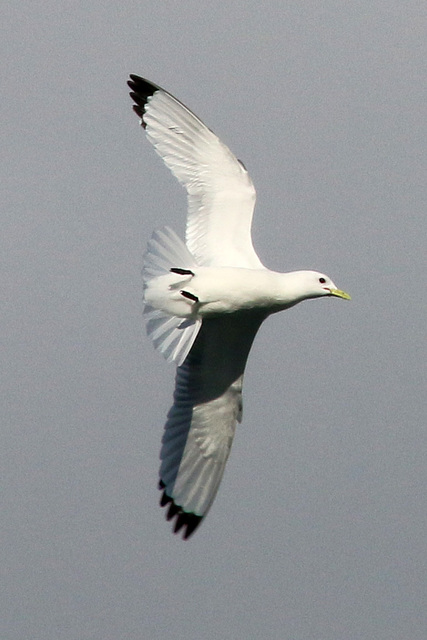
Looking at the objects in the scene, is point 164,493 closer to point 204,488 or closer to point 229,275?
point 204,488

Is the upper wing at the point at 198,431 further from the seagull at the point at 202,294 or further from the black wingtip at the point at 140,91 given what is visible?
the black wingtip at the point at 140,91

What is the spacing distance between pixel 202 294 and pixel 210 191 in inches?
→ 50.6

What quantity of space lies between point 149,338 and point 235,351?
128 centimetres

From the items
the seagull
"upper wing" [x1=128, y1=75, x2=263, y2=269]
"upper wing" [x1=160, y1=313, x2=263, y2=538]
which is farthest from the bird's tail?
"upper wing" [x1=160, y1=313, x2=263, y2=538]

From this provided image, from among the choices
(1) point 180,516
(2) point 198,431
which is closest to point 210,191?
(2) point 198,431

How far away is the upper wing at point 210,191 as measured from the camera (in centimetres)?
1108

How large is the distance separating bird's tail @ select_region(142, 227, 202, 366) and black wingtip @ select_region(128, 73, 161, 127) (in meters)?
1.76

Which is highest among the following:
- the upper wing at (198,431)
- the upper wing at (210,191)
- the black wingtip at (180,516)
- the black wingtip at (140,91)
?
the black wingtip at (140,91)

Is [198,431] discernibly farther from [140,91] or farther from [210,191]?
[140,91]

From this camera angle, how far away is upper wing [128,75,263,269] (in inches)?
Answer: 436

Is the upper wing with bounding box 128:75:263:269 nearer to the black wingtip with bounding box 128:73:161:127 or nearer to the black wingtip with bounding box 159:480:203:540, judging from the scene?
the black wingtip with bounding box 128:73:161:127

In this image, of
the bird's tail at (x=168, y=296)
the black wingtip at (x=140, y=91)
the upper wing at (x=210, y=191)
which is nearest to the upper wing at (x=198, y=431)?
the upper wing at (x=210, y=191)

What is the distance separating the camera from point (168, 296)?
33.7 feet

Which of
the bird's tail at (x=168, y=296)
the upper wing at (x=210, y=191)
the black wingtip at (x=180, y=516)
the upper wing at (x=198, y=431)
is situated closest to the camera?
the bird's tail at (x=168, y=296)
